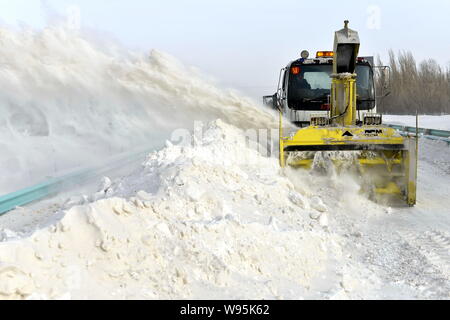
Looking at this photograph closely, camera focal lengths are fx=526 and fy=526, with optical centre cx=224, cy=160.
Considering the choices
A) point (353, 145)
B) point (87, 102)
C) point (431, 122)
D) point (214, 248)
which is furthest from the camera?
point (431, 122)

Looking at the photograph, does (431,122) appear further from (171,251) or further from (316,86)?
(171,251)

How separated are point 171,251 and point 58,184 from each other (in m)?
4.69

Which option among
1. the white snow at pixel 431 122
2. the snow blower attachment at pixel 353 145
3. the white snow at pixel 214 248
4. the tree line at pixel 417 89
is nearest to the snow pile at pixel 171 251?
the white snow at pixel 214 248

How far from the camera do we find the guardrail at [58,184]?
6922 millimetres

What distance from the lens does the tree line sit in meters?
41.6

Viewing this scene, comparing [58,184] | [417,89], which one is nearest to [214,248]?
[58,184]

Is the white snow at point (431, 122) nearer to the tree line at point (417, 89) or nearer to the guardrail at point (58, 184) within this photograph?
the tree line at point (417, 89)

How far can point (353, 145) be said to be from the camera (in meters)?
8.04

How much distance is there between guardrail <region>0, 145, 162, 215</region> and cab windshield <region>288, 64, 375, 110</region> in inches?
133

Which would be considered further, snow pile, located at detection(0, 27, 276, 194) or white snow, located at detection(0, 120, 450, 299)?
snow pile, located at detection(0, 27, 276, 194)

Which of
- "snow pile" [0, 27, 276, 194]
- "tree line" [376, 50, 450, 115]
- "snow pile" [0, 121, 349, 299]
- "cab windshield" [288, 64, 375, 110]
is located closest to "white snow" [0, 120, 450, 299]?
"snow pile" [0, 121, 349, 299]

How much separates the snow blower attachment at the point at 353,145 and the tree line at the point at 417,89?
33.9m

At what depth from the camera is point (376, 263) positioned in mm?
5016

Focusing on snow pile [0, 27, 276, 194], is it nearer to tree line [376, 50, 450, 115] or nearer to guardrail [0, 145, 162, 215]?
guardrail [0, 145, 162, 215]
